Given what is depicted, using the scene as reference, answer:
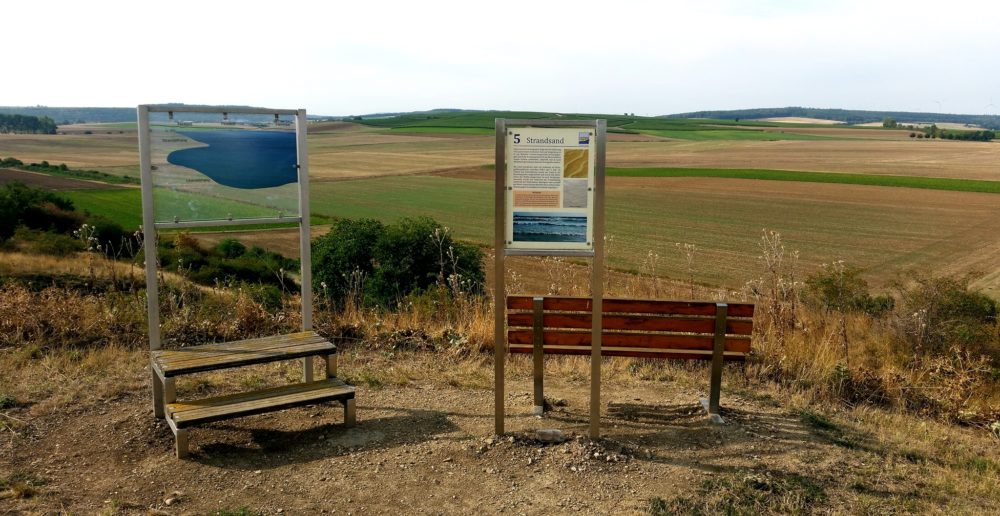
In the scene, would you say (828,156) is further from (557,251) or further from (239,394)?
(239,394)

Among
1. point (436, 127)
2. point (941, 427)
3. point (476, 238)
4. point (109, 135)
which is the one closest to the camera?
point (941, 427)

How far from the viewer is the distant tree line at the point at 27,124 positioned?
123m

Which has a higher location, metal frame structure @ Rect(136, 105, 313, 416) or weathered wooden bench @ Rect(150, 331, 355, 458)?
metal frame structure @ Rect(136, 105, 313, 416)

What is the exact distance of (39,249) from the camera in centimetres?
2953

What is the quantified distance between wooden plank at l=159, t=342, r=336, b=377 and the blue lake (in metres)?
1.33

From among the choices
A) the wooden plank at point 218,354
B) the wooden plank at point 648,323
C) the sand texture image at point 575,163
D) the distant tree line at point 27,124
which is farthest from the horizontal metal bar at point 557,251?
the distant tree line at point 27,124

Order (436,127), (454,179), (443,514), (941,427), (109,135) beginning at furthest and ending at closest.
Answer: (436,127)
(109,135)
(454,179)
(941,427)
(443,514)

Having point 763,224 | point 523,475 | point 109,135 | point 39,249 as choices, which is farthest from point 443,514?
point 109,135

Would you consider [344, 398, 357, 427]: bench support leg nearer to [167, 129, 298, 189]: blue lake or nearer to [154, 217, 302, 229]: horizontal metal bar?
[154, 217, 302, 229]: horizontal metal bar

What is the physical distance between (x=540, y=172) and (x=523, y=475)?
77.4 inches

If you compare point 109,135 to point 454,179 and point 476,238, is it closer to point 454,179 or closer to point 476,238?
point 454,179

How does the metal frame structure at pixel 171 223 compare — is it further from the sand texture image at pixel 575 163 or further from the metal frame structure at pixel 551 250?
the sand texture image at pixel 575 163

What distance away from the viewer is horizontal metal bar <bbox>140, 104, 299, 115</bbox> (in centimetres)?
532

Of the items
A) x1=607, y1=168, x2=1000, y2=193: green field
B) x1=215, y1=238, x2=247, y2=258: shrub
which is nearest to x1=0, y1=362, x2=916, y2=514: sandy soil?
x1=215, y1=238, x2=247, y2=258: shrub
